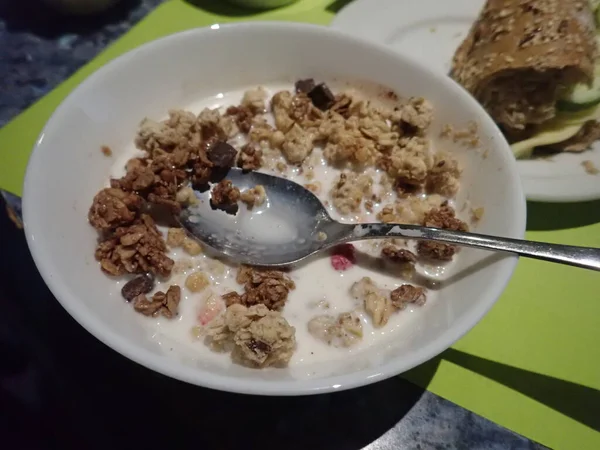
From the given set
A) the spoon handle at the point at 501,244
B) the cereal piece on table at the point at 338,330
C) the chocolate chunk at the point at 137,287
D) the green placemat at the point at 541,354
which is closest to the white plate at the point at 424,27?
the green placemat at the point at 541,354

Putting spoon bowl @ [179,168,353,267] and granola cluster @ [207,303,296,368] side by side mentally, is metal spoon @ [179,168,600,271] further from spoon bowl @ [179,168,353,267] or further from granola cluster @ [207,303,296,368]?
granola cluster @ [207,303,296,368]

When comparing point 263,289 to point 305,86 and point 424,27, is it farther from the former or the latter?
point 424,27

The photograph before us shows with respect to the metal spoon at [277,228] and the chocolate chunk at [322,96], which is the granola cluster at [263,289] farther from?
the chocolate chunk at [322,96]

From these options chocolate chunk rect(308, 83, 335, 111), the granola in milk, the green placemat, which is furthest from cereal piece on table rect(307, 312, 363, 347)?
chocolate chunk rect(308, 83, 335, 111)

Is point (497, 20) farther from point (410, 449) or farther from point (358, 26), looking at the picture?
point (410, 449)

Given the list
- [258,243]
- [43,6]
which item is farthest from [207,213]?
[43,6]

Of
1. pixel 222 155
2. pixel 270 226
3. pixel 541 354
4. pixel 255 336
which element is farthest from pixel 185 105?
pixel 541 354
